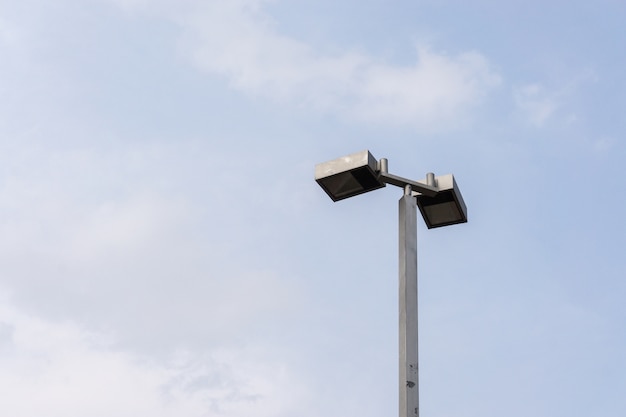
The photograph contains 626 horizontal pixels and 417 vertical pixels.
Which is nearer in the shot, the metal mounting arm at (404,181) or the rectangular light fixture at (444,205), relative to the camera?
the metal mounting arm at (404,181)

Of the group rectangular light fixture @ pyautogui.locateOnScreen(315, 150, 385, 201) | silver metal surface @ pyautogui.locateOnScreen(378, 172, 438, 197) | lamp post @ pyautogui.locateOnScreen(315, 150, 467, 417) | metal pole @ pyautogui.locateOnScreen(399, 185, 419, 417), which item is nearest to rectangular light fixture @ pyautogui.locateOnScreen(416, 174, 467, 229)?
lamp post @ pyautogui.locateOnScreen(315, 150, 467, 417)

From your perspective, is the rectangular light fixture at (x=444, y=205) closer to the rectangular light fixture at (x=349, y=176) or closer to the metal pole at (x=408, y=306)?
the metal pole at (x=408, y=306)

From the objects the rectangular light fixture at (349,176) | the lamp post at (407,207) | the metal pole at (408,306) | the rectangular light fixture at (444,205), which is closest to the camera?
the metal pole at (408,306)

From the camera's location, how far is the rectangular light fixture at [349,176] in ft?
33.3

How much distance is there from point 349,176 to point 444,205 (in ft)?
4.02

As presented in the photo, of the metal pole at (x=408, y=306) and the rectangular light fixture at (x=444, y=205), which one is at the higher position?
the rectangular light fixture at (x=444, y=205)

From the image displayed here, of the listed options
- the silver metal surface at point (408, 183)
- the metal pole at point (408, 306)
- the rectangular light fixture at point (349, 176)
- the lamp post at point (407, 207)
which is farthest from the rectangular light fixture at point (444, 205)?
the rectangular light fixture at point (349, 176)

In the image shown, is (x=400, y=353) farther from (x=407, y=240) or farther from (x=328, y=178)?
(x=328, y=178)

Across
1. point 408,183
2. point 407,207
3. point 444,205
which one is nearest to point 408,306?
point 407,207

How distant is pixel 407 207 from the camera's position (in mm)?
10406

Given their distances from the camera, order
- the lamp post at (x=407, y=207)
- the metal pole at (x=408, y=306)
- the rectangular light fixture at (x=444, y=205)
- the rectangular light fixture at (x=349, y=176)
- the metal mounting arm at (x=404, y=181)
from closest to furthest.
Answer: the metal pole at (x=408, y=306), the lamp post at (x=407, y=207), the rectangular light fixture at (x=349, y=176), the metal mounting arm at (x=404, y=181), the rectangular light fixture at (x=444, y=205)

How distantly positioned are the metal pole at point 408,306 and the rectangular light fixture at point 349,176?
409 mm

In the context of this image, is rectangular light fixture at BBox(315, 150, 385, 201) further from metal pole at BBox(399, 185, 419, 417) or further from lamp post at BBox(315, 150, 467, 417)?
metal pole at BBox(399, 185, 419, 417)

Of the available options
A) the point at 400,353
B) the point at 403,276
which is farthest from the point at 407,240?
the point at 400,353
